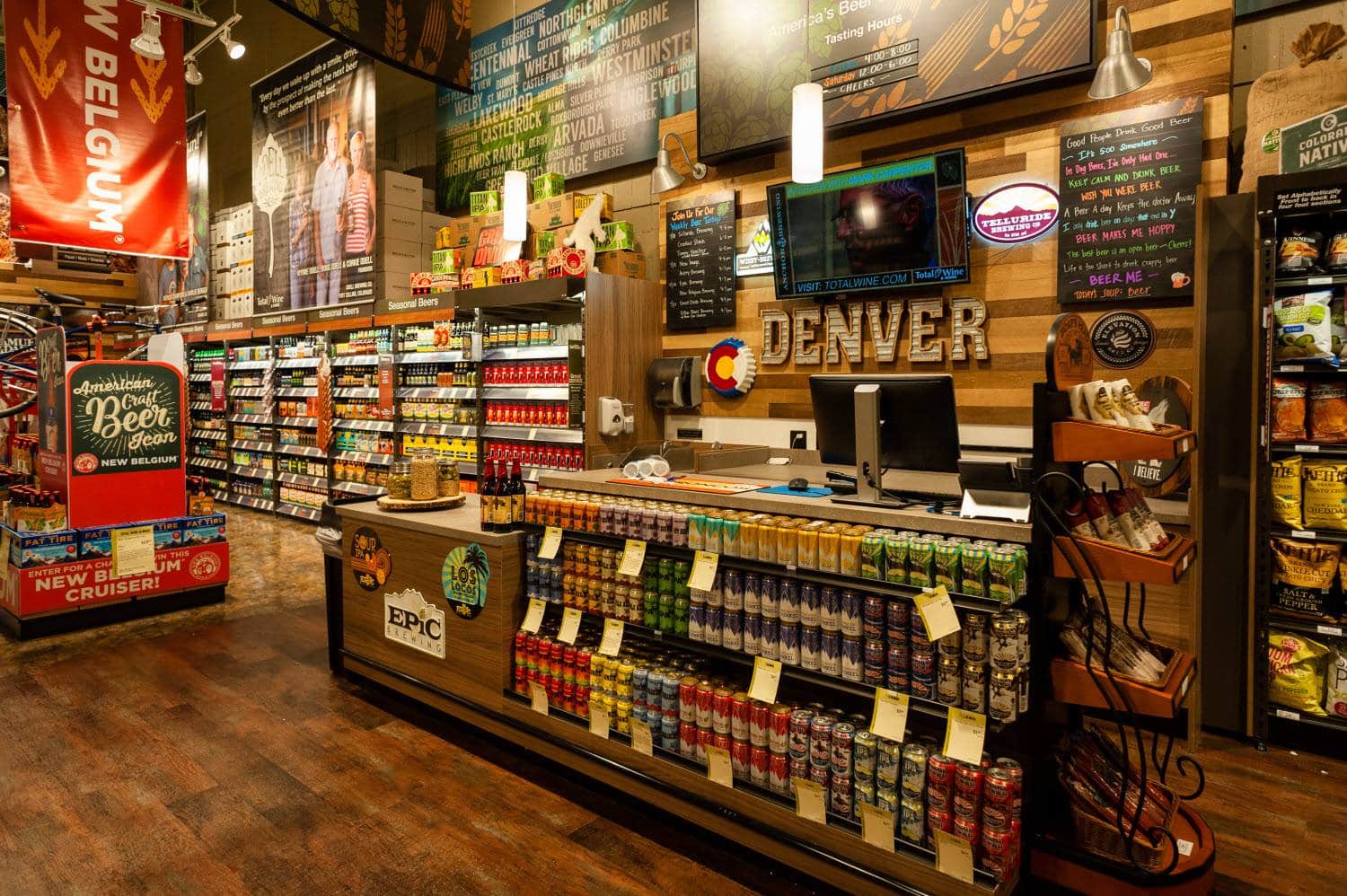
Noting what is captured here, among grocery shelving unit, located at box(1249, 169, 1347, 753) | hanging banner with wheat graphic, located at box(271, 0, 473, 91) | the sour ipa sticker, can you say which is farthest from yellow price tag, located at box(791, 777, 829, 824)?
the sour ipa sticker

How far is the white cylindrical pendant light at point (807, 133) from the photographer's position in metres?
3.27

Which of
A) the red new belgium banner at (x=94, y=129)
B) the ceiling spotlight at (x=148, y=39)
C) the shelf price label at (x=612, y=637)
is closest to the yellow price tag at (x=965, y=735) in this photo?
the shelf price label at (x=612, y=637)

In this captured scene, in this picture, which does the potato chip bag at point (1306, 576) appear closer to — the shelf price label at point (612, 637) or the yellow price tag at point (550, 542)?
the shelf price label at point (612, 637)

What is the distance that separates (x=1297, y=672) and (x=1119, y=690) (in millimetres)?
1936

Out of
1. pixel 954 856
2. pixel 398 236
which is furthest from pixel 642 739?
pixel 398 236

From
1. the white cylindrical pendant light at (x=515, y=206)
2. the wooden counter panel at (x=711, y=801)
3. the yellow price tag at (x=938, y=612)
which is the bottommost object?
the wooden counter panel at (x=711, y=801)

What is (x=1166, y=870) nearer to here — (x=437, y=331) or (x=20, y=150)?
(x=437, y=331)

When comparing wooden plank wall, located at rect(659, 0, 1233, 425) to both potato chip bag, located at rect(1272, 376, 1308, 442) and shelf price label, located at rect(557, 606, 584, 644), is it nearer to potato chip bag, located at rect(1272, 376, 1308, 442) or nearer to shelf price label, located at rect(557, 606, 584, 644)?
potato chip bag, located at rect(1272, 376, 1308, 442)

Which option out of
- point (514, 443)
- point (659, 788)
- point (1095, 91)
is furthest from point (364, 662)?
point (1095, 91)

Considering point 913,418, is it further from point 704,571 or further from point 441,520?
point 441,520

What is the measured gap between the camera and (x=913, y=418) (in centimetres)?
236

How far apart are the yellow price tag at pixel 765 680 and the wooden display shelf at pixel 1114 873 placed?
0.81 m

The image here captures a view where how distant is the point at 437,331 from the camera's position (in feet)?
22.1

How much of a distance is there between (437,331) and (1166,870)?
20.4ft
